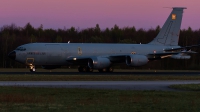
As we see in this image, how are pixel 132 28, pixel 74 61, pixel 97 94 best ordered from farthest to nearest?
pixel 132 28, pixel 74 61, pixel 97 94

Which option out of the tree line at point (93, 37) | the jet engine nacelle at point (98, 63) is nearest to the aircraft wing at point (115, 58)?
the jet engine nacelle at point (98, 63)

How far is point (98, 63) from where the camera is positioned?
5606 centimetres

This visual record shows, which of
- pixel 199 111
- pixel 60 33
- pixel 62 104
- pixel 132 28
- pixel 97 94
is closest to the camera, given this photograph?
pixel 199 111

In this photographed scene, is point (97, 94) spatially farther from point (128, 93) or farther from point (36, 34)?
point (36, 34)

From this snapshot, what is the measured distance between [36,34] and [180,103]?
8301 cm

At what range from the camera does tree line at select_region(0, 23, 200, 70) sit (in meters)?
84.3

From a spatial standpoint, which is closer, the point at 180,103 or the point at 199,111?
the point at 199,111

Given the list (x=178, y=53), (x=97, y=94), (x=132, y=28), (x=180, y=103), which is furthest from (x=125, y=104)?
(x=132, y=28)

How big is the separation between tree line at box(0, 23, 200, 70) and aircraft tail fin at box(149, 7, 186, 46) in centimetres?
1604

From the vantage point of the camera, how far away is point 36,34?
4033 inches

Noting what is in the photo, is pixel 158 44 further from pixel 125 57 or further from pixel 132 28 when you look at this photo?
pixel 132 28

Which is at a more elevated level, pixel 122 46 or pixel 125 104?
pixel 122 46

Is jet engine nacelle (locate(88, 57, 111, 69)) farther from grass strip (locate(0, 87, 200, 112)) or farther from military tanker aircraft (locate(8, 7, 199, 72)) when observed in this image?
grass strip (locate(0, 87, 200, 112))

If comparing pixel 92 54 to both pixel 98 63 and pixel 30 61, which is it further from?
pixel 30 61
